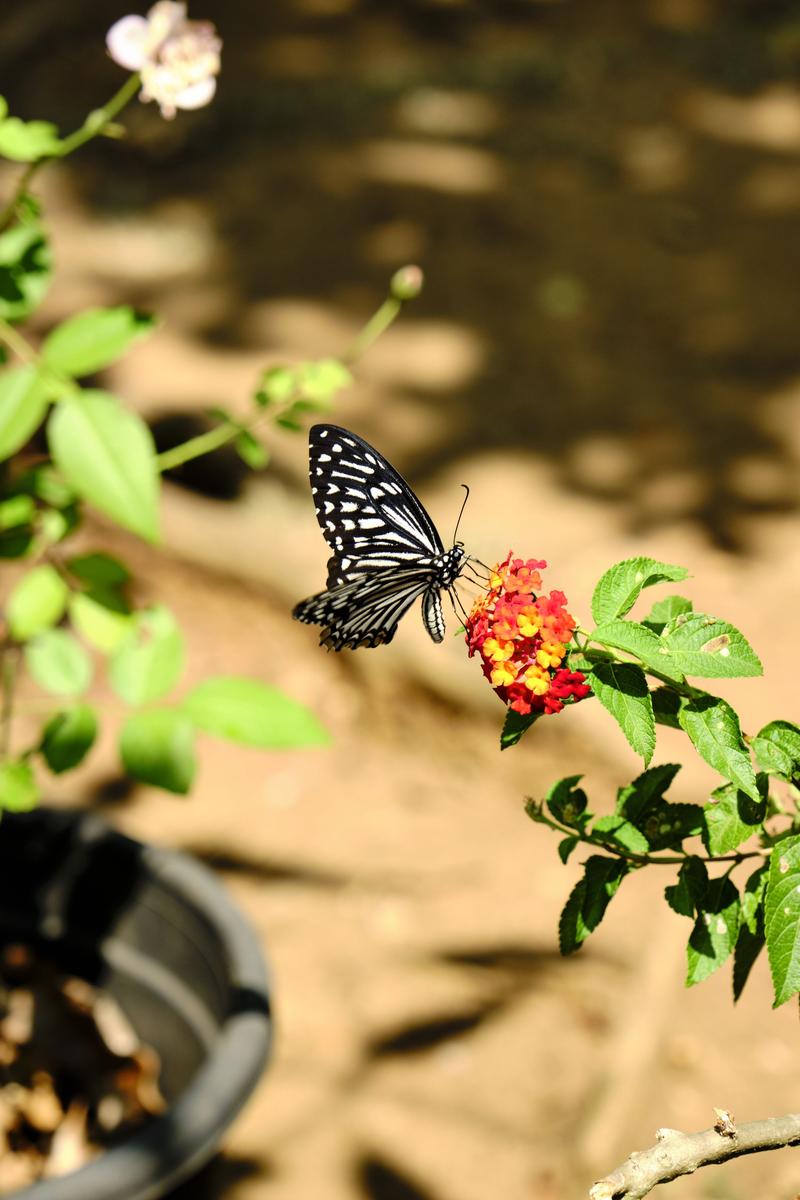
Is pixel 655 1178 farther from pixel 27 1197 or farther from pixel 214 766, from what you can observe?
pixel 214 766

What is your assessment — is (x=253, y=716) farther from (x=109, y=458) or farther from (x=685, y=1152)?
(x=685, y=1152)

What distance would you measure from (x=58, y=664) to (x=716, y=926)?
0.97 m

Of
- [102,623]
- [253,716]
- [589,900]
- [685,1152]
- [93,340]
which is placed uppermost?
[93,340]

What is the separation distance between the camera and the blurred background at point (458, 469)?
2.28 m

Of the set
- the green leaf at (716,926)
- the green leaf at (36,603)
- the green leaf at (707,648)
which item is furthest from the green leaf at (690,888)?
the green leaf at (36,603)

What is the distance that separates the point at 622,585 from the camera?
802mm

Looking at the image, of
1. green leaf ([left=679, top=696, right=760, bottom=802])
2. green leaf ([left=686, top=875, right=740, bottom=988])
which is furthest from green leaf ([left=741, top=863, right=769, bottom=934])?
green leaf ([left=679, top=696, right=760, bottom=802])

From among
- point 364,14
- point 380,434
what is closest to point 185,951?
point 380,434

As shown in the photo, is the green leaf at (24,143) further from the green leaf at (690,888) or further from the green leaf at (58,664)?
the green leaf at (690,888)

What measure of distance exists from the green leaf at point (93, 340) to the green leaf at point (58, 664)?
407 millimetres

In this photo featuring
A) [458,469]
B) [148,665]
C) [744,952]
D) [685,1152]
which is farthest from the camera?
[458,469]

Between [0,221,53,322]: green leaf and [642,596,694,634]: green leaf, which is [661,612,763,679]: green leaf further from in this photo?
[0,221,53,322]: green leaf

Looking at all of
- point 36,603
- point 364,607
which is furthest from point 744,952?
point 36,603

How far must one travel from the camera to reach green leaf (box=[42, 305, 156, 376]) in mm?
1314
